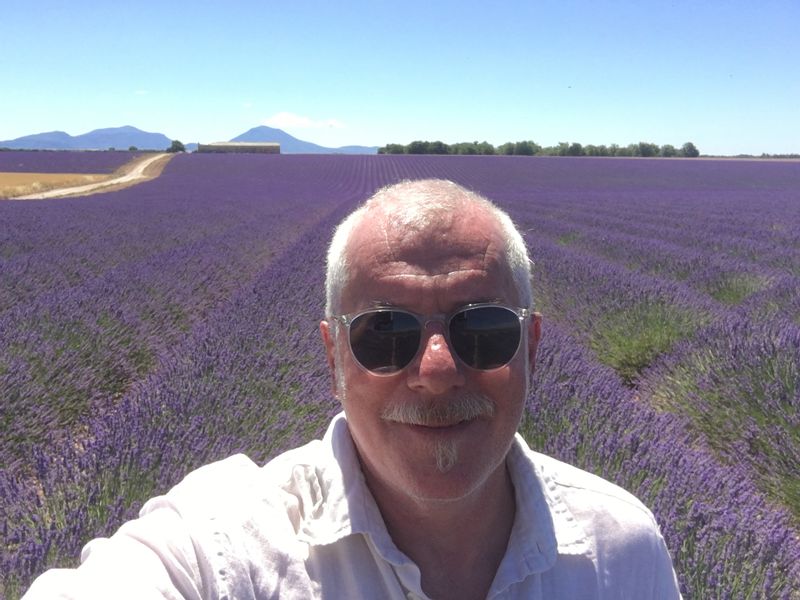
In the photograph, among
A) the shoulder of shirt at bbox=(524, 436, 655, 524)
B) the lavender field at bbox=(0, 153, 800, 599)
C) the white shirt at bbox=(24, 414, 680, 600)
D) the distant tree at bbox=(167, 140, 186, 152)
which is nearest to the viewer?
the white shirt at bbox=(24, 414, 680, 600)

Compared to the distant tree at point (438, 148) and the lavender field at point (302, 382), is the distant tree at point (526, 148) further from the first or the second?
the lavender field at point (302, 382)

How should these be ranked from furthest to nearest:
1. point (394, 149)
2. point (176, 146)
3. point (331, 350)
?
point (176, 146), point (394, 149), point (331, 350)

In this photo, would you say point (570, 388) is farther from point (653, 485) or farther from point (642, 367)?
point (642, 367)

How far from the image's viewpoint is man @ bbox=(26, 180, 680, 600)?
910 millimetres

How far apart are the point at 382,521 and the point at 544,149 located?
192 ft

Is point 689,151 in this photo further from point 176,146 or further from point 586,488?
point 586,488

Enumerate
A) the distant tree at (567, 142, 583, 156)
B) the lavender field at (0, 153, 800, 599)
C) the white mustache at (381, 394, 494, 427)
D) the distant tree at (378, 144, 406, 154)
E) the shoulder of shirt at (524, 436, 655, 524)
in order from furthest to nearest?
the distant tree at (378, 144, 406, 154), the distant tree at (567, 142, 583, 156), the lavender field at (0, 153, 800, 599), the shoulder of shirt at (524, 436, 655, 524), the white mustache at (381, 394, 494, 427)

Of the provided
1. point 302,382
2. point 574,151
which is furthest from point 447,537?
point 574,151

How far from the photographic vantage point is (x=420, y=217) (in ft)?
3.36

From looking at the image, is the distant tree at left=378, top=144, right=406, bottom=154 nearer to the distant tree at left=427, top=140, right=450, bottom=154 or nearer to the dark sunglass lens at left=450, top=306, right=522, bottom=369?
the distant tree at left=427, top=140, right=450, bottom=154

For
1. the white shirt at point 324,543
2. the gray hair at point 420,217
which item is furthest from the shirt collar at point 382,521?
the gray hair at point 420,217

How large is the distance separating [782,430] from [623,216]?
9.67m

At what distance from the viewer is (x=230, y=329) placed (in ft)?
11.7

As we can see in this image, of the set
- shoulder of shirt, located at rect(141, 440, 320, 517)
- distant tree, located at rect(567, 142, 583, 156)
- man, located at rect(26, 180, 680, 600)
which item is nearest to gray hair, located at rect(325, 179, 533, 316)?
man, located at rect(26, 180, 680, 600)
